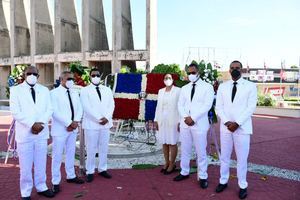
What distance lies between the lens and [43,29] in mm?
29531

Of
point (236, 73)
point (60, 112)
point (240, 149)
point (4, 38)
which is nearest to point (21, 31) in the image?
point (4, 38)

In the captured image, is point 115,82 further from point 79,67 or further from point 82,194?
point 82,194

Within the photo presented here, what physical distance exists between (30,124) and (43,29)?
26.6 meters

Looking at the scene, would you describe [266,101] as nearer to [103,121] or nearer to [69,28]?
[69,28]

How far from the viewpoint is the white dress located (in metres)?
6.76

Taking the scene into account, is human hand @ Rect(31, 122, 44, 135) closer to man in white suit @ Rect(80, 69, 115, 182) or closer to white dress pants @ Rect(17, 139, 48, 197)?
white dress pants @ Rect(17, 139, 48, 197)

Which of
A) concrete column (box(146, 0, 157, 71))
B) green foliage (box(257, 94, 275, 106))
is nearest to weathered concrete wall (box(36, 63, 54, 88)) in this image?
concrete column (box(146, 0, 157, 71))

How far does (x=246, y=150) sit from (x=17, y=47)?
30198 mm

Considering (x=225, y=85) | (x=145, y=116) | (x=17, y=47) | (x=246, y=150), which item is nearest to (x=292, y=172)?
(x=246, y=150)

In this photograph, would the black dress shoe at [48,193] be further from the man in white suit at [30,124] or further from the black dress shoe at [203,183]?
the black dress shoe at [203,183]

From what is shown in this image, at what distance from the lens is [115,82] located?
941cm

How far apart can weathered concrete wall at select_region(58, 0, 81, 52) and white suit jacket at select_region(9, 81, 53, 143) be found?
73.7 ft

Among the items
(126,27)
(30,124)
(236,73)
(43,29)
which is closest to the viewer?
(30,124)

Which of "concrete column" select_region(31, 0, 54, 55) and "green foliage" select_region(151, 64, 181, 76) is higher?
"concrete column" select_region(31, 0, 54, 55)
